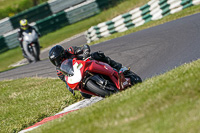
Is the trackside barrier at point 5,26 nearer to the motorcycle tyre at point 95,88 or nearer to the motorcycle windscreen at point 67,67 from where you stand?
the motorcycle windscreen at point 67,67

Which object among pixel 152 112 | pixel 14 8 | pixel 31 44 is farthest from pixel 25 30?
pixel 14 8

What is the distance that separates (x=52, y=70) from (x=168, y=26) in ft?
14.6

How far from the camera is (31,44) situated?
16344 mm

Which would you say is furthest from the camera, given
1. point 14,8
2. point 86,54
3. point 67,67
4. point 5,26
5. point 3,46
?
point 14,8

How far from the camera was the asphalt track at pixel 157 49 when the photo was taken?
867cm

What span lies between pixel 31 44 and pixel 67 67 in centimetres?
1029

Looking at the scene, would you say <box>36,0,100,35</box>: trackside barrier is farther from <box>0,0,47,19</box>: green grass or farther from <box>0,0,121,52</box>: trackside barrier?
<box>0,0,47,19</box>: green grass

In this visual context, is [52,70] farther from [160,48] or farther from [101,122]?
[101,122]

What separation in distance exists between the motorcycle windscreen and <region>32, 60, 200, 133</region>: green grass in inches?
46.4

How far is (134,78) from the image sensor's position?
709cm

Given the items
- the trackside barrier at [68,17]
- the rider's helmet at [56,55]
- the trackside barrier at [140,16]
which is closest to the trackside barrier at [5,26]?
the trackside barrier at [68,17]

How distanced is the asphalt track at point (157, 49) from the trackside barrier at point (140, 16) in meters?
2.15

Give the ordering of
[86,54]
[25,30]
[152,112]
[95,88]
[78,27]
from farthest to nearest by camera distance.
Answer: [78,27]
[25,30]
[86,54]
[95,88]
[152,112]

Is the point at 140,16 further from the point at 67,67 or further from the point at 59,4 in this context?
the point at 59,4
